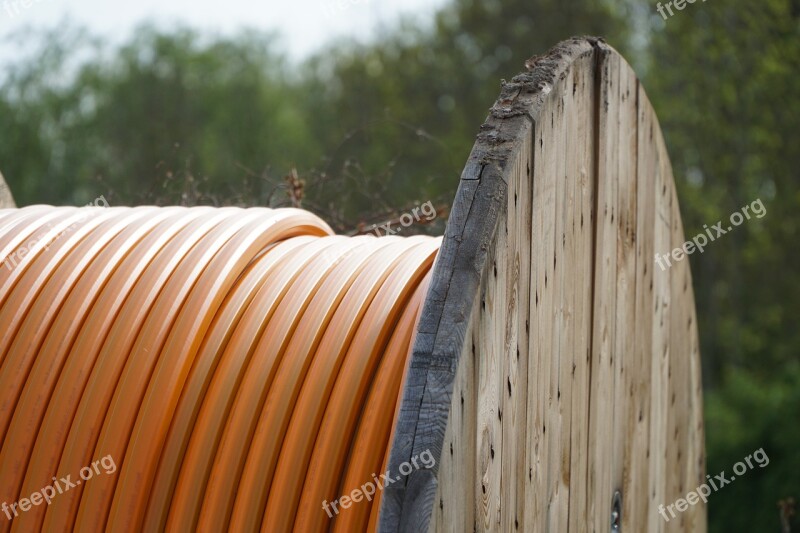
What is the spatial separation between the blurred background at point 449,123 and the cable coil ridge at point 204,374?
1544 millimetres

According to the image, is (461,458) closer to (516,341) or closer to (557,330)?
(516,341)

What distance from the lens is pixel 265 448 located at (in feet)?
8.01

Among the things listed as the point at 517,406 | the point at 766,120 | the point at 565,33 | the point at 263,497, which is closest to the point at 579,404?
the point at 517,406

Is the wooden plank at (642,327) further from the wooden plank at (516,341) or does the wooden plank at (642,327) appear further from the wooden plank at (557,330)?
the wooden plank at (516,341)

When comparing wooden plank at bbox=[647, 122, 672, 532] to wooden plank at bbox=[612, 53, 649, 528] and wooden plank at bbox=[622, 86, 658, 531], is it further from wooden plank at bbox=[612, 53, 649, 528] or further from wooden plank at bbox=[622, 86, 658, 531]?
wooden plank at bbox=[612, 53, 649, 528]

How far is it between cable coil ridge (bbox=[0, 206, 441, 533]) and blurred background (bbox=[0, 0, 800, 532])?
5.07 feet

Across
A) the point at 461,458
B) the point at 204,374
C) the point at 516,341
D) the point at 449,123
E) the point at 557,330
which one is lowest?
the point at 461,458

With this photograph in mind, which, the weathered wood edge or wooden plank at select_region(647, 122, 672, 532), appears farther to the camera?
wooden plank at select_region(647, 122, 672, 532)

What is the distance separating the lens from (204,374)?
2.62 m

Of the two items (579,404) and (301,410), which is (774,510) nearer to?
(579,404)

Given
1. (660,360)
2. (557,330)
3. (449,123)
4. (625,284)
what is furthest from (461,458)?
(449,123)

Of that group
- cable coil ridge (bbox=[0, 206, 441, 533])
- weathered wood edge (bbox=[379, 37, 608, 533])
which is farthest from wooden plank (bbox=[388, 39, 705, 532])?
cable coil ridge (bbox=[0, 206, 441, 533])

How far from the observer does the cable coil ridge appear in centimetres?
240

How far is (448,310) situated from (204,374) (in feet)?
3.17
